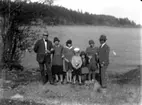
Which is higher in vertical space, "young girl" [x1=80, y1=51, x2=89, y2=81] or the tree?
the tree

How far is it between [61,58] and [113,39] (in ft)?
21.1

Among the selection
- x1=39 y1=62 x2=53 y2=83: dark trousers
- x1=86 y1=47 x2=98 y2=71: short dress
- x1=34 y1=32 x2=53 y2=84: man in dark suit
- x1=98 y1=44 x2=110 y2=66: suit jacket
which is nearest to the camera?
x1=98 y1=44 x2=110 y2=66: suit jacket

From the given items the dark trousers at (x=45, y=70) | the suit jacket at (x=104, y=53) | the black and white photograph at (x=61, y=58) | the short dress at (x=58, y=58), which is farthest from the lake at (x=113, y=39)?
the suit jacket at (x=104, y=53)

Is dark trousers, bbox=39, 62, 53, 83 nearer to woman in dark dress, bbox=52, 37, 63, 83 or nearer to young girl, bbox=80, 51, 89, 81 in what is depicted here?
woman in dark dress, bbox=52, 37, 63, 83

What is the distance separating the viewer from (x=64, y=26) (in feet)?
40.0

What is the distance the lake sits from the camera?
1212 cm

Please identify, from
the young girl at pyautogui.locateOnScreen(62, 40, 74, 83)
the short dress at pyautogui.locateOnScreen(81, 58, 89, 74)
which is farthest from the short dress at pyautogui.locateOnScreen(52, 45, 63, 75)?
the short dress at pyautogui.locateOnScreen(81, 58, 89, 74)

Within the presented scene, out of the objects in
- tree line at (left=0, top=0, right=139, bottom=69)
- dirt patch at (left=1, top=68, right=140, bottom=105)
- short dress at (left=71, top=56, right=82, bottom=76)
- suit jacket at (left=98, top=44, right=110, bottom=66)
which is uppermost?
tree line at (left=0, top=0, right=139, bottom=69)

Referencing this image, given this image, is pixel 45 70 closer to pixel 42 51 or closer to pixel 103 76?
pixel 42 51

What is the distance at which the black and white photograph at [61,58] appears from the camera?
25.0 ft

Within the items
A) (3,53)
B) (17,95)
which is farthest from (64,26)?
(17,95)

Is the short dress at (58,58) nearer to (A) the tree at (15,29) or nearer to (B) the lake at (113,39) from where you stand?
(A) the tree at (15,29)

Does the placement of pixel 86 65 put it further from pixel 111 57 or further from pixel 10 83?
pixel 111 57

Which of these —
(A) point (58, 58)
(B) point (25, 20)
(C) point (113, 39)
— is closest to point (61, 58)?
(A) point (58, 58)
